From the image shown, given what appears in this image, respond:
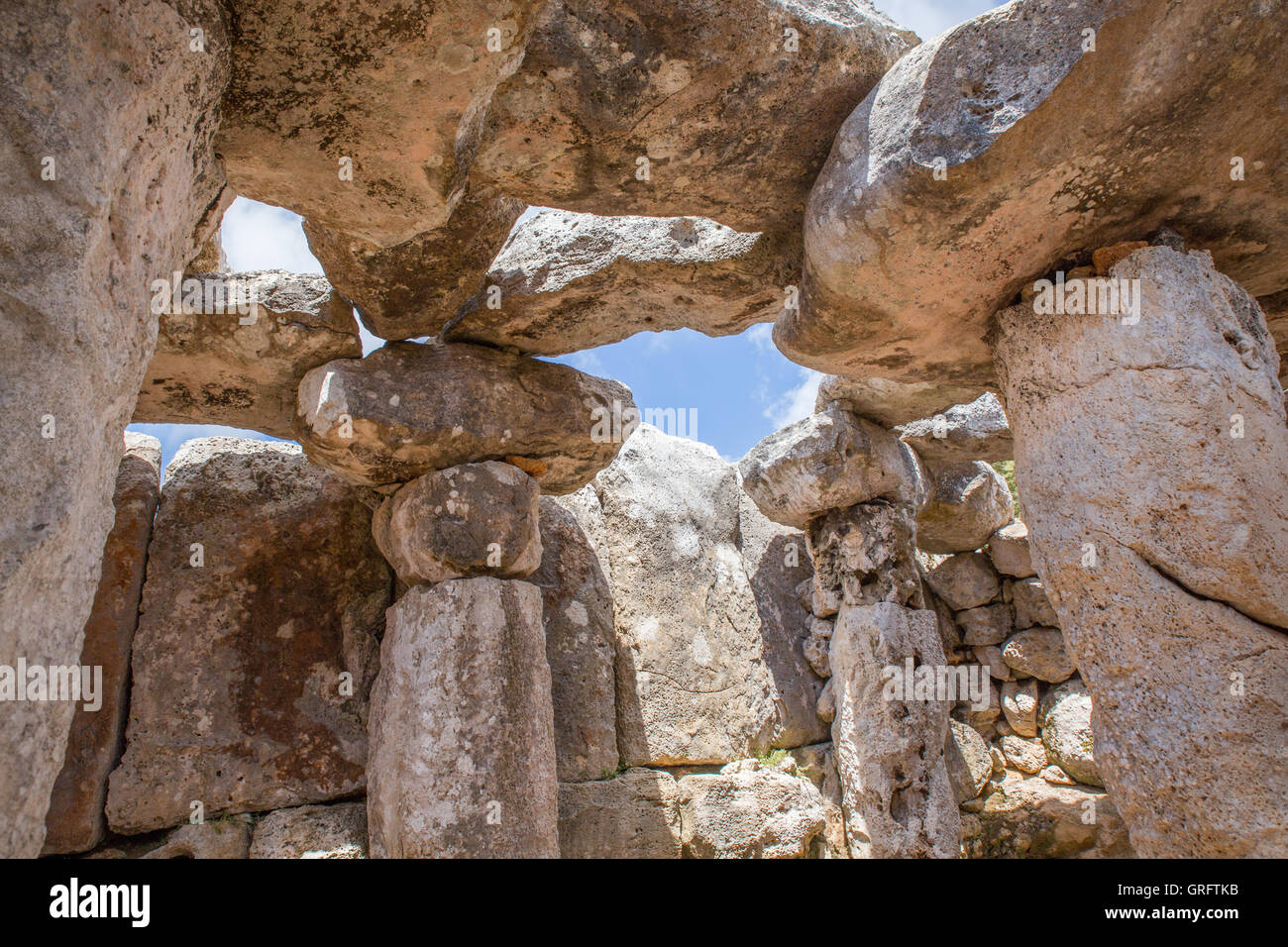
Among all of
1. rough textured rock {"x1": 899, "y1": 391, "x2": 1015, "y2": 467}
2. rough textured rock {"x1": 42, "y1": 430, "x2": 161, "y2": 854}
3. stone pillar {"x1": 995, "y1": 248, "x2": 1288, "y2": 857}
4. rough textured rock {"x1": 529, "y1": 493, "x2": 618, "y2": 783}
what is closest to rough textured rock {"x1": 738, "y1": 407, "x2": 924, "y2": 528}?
rough textured rock {"x1": 899, "y1": 391, "x2": 1015, "y2": 467}

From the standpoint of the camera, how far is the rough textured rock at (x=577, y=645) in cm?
391

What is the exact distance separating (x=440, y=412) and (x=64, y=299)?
197 centimetres

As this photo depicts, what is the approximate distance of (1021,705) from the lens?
18.1 feet

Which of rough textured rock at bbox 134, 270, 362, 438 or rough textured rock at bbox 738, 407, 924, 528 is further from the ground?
rough textured rock at bbox 134, 270, 362, 438

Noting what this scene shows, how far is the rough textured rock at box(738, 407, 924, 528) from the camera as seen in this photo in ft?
14.0

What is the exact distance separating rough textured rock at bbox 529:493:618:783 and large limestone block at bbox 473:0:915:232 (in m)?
2.16

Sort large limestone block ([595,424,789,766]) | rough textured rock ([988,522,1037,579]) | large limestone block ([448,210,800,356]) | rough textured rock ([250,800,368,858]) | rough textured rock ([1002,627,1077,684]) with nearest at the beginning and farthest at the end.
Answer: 1. large limestone block ([448,210,800,356])
2. rough textured rock ([250,800,368,858])
3. large limestone block ([595,424,789,766])
4. rough textured rock ([1002,627,1077,684])
5. rough textured rock ([988,522,1037,579])

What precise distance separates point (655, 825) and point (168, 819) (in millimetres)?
2054

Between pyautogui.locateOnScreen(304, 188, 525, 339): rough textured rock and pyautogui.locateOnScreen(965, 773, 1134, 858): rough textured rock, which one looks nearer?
pyautogui.locateOnScreen(304, 188, 525, 339): rough textured rock

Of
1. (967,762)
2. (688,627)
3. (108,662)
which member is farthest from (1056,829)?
(108,662)

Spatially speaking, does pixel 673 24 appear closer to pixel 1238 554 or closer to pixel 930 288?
pixel 930 288

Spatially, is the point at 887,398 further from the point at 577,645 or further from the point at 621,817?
the point at 621,817

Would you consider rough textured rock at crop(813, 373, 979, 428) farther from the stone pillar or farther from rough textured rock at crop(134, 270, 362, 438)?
rough textured rock at crop(134, 270, 362, 438)
